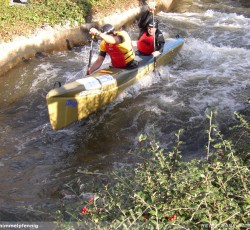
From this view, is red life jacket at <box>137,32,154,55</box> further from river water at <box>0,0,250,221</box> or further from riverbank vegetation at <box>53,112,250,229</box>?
riverbank vegetation at <box>53,112,250,229</box>

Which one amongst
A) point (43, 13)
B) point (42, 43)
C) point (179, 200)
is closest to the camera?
point (179, 200)

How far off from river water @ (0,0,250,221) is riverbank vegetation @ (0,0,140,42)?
2.87ft

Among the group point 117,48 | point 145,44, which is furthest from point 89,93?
point 145,44

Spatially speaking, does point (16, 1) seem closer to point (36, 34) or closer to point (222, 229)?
point (36, 34)

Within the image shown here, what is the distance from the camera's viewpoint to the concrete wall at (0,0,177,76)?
802cm

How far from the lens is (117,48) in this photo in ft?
20.8

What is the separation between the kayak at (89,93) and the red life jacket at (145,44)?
0.78 feet

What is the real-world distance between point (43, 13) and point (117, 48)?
13.1ft

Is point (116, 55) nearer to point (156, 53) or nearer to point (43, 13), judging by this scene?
point (156, 53)

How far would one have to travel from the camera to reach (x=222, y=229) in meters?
2.01

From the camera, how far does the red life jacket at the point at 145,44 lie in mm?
7418

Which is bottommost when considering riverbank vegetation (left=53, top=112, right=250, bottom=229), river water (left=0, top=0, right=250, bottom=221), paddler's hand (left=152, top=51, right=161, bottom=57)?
river water (left=0, top=0, right=250, bottom=221)

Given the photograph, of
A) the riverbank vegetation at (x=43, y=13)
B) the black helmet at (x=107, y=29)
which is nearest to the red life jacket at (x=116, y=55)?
the black helmet at (x=107, y=29)

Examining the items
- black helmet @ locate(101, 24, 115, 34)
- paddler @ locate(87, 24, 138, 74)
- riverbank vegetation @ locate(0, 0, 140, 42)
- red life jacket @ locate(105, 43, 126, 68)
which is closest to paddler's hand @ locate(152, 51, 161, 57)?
paddler @ locate(87, 24, 138, 74)
